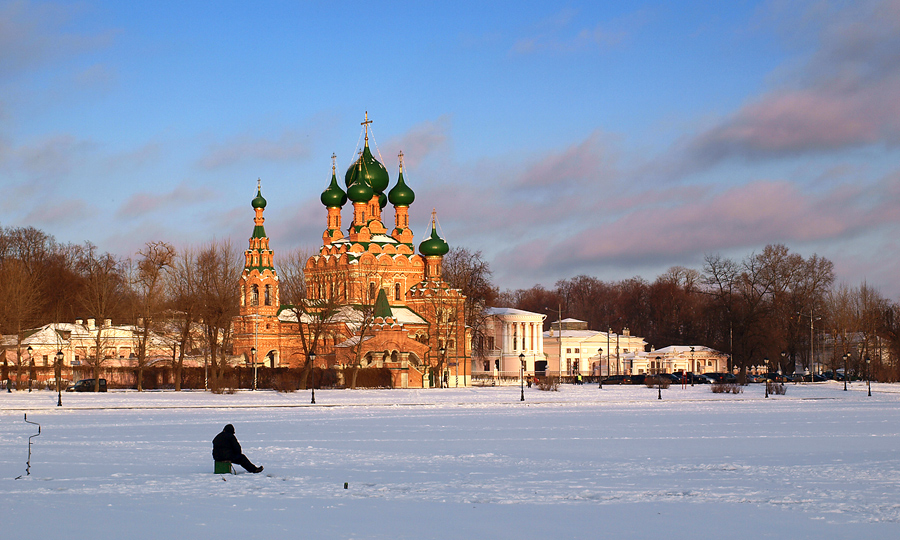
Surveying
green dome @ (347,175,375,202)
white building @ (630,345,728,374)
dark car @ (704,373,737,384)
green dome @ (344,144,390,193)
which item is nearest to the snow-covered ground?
dark car @ (704,373,737,384)

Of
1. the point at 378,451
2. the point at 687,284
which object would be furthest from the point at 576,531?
the point at 687,284

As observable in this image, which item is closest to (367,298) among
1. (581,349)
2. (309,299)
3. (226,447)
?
(309,299)

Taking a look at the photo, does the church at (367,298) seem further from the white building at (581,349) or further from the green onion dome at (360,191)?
the white building at (581,349)

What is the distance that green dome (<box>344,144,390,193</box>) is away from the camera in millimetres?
84188

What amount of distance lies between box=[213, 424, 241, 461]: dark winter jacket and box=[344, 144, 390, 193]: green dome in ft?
223

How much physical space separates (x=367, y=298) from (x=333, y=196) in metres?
10.2

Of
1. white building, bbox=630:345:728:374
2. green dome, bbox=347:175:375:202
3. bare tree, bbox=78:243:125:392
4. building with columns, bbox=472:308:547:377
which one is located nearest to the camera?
bare tree, bbox=78:243:125:392

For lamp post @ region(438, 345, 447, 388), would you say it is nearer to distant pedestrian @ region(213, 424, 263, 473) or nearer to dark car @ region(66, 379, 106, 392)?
dark car @ region(66, 379, 106, 392)

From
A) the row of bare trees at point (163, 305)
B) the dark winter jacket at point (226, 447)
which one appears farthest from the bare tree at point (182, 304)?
the dark winter jacket at point (226, 447)

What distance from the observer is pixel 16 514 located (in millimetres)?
12805

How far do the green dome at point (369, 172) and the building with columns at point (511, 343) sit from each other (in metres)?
23.1

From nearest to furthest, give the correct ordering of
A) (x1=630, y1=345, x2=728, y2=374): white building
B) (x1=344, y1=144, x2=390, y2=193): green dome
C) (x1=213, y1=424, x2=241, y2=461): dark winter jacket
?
(x1=213, y1=424, x2=241, y2=461): dark winter jacket → (x1=344, y1=144, x2=390, y2=193): green dome → (x1=630, y1=345, x2=728, y2=374): white building

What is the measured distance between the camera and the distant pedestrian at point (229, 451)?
54.6 feet

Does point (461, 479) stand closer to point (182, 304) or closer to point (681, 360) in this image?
point (182, 304)
